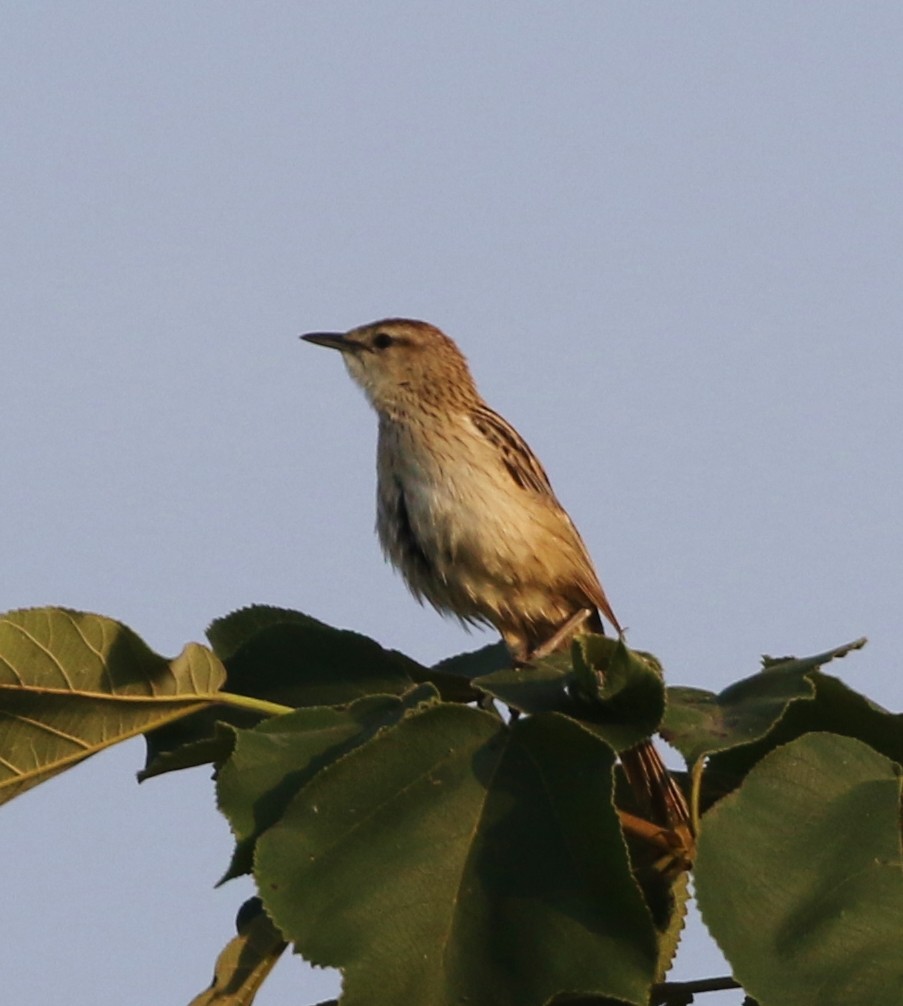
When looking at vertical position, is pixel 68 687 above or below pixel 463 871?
above

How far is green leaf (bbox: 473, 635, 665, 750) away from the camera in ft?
12.5

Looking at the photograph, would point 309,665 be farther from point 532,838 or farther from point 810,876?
point 810,876

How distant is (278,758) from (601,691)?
2.46 ft

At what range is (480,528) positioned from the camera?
7973 mm

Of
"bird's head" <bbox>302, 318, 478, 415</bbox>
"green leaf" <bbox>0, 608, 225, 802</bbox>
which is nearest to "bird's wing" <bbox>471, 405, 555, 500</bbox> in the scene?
"bird's head" <bbox>302, 318, 478, 415</bbox>

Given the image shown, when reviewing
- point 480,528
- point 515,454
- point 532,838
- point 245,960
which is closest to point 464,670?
point 245,960

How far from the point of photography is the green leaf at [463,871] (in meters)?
3.58

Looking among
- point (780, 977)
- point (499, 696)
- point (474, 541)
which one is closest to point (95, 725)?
point (499, 696)

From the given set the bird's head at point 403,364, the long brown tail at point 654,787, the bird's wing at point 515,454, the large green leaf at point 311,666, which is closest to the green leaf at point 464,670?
the large green leaf at point 311,666

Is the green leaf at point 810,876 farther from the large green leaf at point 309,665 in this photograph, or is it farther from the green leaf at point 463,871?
the large green leaf at point 309,665

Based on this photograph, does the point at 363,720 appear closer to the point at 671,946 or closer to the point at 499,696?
the point at 499,696

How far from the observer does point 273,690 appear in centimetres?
495

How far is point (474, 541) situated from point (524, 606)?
51cm

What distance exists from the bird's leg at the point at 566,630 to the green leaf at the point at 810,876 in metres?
4.11
